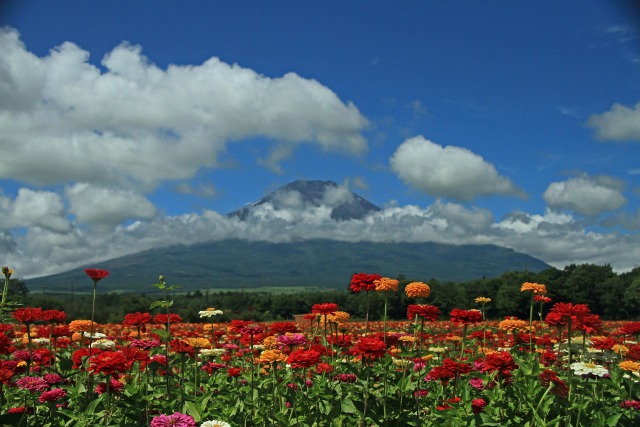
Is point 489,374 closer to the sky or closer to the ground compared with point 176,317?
closer to the ground

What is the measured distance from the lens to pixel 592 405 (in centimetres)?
553

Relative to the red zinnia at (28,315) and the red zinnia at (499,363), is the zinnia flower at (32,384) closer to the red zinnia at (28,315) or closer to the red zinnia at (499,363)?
the red zinnia at (28,315)

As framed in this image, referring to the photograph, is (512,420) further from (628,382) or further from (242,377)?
(242,377)

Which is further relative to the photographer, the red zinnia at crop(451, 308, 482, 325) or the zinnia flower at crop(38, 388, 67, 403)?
the red zinnia at crop(451, 308, 482, 325)

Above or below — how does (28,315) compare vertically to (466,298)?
above

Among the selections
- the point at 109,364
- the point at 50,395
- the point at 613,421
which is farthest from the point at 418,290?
Answer: the point at 50,395

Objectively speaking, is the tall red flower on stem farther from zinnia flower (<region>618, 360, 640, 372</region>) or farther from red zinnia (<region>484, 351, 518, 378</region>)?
zinnia flower (<region>618, 360, 640, 372</region>)

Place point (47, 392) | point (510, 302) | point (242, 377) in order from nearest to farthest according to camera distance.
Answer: point (47, 392)
point (242, 377)
point (510, 302)

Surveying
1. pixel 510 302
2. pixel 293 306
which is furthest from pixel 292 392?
pixel 293 306

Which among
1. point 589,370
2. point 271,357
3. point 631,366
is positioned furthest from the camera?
point 631,366

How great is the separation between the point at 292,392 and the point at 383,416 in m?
1.01

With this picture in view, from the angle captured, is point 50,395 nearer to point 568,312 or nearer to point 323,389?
point 323,389

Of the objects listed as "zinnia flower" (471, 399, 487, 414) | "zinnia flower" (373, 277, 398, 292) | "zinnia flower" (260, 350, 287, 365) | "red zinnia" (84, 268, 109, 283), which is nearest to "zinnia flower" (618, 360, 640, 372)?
"zinnia flower" (471, 399, 487, 414)

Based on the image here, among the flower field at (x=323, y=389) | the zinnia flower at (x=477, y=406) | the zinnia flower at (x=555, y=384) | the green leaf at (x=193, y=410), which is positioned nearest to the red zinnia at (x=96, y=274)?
the flower field at (x=323, y=389)
